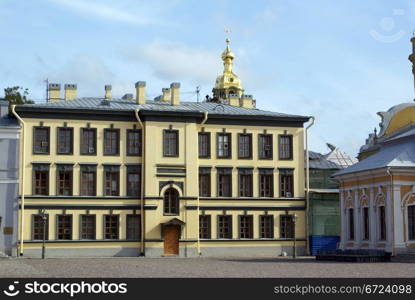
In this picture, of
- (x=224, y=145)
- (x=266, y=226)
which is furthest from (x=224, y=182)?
(x=266, y=226)

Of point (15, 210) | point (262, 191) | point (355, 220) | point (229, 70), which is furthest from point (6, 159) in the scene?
point (229, 70)

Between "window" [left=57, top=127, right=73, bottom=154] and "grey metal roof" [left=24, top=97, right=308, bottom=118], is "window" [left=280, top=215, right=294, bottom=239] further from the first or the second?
"window" [left=57, top=127, right=73, bottom=154]

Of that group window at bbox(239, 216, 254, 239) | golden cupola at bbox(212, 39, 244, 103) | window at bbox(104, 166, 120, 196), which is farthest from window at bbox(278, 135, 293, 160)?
golden cupola at bbox(212, 39, 244, 103)

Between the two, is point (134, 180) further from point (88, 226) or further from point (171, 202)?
point (88, 226)

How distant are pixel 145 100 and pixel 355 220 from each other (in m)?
17.1

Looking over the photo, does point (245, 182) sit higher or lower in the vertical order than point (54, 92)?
lower

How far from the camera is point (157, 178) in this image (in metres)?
55.6

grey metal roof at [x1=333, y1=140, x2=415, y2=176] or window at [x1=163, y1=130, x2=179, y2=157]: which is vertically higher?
window at [x1=163, y1=130, x2=179, y2=157]

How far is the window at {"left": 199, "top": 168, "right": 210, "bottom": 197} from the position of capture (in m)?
56.9

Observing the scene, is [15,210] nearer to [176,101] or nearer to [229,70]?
[176,101]

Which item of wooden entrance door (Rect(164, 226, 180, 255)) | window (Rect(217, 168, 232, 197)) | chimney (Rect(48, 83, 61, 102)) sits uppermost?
chimney (Rect(48, 83, 61, 102))

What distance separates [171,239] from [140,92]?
10169 millimetres

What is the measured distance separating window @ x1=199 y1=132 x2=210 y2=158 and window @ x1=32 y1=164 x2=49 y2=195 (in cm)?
1009

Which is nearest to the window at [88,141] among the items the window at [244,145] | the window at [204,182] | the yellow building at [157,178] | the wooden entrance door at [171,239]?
the yellow building at [157,178]
